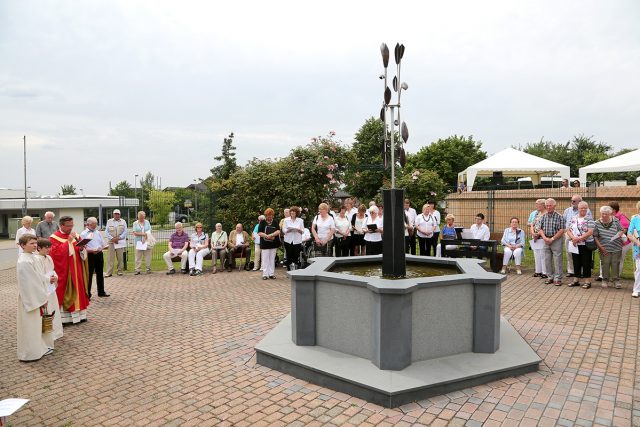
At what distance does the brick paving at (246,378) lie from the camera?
4379 mm

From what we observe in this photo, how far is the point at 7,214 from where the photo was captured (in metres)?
52.5

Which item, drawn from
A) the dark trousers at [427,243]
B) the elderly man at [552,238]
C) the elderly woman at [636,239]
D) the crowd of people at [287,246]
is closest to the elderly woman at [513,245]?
the crowd of people at [287,246]

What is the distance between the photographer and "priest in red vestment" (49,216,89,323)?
25.5 feet

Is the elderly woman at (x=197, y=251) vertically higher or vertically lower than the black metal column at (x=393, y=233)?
lower

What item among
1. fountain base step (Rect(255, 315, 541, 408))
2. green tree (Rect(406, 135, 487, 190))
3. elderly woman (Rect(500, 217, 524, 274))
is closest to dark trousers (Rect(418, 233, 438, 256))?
elderly woman (Rect(500, 217, 524, 274))

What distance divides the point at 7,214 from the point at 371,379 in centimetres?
6006

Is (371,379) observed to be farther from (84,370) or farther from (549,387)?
(84,370)

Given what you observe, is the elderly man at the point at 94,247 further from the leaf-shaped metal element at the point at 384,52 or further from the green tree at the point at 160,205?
the green tree at the point at 160,205

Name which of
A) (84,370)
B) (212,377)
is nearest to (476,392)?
(212,377)

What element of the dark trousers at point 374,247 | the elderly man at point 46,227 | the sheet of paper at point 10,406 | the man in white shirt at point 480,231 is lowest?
the sheet of paper at point 10,406

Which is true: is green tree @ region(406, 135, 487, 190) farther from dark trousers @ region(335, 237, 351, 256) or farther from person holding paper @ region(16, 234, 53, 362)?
person holding paper @ region(16, 234, 53, 362)

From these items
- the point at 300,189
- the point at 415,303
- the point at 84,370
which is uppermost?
the point at 300,189

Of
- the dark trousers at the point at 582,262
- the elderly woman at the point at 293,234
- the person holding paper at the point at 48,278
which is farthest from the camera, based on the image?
the elderly woman at the point at 293,234

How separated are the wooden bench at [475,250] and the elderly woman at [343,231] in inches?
107
